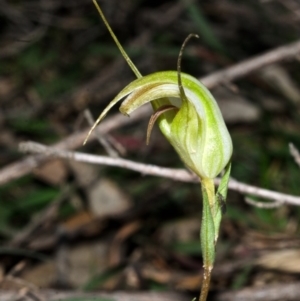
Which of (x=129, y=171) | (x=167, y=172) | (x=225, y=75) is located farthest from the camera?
(x=129, y=171)

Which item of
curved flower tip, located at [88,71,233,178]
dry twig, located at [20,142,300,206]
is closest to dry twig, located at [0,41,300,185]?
dry twig, located at [20,142,300,206]

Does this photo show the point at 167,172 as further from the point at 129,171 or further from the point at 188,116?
the point at 129,171

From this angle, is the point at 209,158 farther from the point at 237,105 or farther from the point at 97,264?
the point at 237,105

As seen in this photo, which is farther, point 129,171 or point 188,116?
point 129,171

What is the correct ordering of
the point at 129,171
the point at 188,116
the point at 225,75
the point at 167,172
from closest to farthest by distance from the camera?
the point at 188,116 → the point at 167,172 → the point at 225,75 → the point at 129,171

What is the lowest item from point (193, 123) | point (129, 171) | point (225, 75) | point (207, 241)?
point (129, 171)

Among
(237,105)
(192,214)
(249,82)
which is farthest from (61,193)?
(249,82)

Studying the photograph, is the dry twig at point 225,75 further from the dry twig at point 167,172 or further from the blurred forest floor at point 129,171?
the dry twig at point 167,172

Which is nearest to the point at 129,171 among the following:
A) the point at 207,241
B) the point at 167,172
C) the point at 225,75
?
the point at 225,75

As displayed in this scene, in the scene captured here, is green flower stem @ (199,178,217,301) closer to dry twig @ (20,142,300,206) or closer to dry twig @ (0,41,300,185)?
dry twig @ (20,142,300,206)
